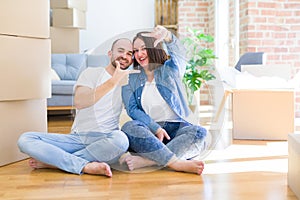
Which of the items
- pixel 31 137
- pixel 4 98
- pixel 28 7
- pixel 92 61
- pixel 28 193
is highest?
pixel 28 7

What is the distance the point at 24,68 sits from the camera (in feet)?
7.60

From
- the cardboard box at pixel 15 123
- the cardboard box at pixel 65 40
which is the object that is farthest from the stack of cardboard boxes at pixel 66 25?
the cardboard box at pixel 15 123

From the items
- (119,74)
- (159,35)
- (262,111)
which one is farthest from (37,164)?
(262,111)

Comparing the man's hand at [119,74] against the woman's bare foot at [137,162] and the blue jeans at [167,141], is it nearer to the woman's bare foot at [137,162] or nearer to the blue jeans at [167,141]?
the blue jeans at [167,141]

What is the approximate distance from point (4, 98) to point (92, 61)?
450 millimetres

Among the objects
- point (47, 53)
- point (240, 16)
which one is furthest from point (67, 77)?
point (47, 53)

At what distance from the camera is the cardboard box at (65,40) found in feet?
16.8

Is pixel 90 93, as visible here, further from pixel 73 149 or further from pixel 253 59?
pixel 253 59

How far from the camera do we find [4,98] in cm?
220

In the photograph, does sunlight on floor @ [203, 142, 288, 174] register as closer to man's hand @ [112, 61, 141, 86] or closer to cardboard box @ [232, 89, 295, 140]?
cardboard box @ [232, 89, 295, 140]

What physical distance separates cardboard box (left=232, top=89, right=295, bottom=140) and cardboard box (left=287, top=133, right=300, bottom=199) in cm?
120

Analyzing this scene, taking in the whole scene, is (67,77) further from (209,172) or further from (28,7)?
(209,172)

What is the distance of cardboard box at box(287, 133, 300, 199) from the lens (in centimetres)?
165

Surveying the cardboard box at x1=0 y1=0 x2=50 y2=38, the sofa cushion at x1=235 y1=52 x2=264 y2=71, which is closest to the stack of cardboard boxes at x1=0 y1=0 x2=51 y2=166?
the cardboard box at x1=0 y1=0 x2=50 y2=38
